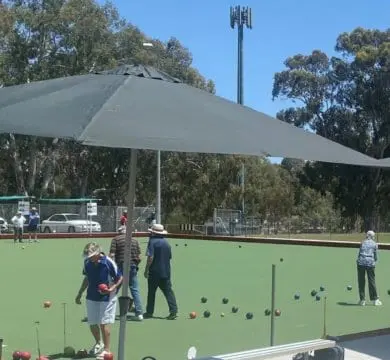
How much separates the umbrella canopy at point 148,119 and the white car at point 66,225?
39.1m

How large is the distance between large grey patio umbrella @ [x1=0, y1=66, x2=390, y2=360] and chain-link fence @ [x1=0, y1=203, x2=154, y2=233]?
128ft

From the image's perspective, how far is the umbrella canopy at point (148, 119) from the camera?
449cm

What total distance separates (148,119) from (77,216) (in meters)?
42.1

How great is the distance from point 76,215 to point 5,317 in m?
35.5

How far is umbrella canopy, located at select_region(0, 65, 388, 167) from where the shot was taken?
4.49 metres

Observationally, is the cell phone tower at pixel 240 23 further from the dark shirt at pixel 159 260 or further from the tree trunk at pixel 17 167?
the dark shirt at pixel 159 260

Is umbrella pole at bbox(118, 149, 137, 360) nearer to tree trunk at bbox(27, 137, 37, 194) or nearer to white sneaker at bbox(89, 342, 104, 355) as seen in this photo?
white sneaker at bbox(89, 342, 104, 355)

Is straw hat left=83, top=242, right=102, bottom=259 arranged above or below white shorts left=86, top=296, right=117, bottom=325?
above

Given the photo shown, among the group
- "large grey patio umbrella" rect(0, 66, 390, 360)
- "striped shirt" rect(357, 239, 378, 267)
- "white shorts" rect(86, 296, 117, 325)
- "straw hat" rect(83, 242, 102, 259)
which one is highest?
"large grey patio umbrella" rect(0, 66, 390, 360)

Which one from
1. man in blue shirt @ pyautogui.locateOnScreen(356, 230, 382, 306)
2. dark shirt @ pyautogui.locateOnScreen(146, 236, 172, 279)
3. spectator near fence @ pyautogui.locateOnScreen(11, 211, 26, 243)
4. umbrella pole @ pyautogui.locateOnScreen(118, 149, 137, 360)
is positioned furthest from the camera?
spectator near fence @ pyautogui.locateOnScreen(11, 211, 26, 243)

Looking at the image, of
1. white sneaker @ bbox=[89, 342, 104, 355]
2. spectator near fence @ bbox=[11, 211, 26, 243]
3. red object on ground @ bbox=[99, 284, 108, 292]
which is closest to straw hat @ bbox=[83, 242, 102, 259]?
red object on ground @ bbox=[99, 284, 108, 292]

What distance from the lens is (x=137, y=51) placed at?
49.7 m

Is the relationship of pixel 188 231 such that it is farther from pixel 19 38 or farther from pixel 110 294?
pixel 110 294

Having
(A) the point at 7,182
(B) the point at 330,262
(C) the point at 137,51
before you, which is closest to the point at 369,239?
(B) the point at 330,262
